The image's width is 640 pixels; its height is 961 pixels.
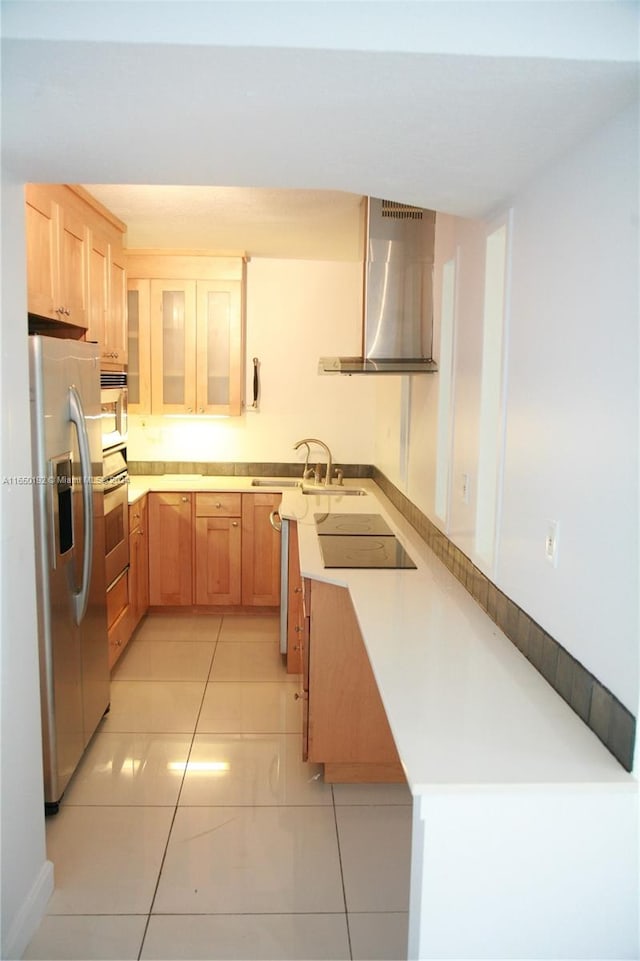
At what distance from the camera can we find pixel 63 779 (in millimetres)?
2820

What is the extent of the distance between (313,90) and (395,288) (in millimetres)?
2075

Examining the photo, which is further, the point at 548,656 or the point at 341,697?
the point at 341,697

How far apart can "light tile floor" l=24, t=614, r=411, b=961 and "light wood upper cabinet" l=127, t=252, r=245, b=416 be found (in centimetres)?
214

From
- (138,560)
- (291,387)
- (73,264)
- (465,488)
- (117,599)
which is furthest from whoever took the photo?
(291,387)

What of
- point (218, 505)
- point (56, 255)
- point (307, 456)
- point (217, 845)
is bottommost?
point (217, 845)

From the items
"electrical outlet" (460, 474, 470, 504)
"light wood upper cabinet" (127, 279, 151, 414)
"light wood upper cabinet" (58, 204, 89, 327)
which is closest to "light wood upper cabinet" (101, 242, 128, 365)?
"light wood upper cabinet" (58, 204, 89, 327)

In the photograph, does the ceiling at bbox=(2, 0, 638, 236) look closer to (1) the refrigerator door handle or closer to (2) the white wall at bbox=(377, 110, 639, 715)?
(2) the white wall at bbox=(377, 110, 639, 715)

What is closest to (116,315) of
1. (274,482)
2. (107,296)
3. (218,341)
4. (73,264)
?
(107,296)

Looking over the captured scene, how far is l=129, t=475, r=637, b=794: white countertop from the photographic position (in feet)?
4.80

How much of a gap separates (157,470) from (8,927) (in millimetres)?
3753

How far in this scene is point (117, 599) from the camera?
3955mm

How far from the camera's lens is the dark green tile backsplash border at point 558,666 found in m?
1.50

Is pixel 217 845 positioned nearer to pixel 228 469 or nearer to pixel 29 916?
pixel 29 916

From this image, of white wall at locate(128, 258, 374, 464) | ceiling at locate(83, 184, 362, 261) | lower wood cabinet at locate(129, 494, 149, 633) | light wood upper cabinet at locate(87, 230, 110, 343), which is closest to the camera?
light wood upper cabinet at locate(87, 230, 110, 343)
